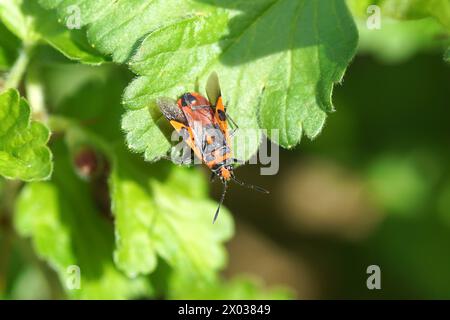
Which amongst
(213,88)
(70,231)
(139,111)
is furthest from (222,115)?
(70,231)

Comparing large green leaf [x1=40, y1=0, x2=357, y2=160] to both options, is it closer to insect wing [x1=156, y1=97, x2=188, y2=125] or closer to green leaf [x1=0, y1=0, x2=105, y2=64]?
insect wing [x1=156, y1=97, x2=188, y2=125]

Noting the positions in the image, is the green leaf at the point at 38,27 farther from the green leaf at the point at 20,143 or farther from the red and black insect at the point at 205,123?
the red and black insect at the point at 205,123

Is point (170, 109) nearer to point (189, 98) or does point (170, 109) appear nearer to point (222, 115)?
point (189, 98)

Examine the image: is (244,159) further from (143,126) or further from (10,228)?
(10,228)

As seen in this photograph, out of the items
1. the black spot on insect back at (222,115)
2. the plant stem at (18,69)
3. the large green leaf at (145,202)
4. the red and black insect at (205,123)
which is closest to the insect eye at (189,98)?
the red and black insect at (205,123)
